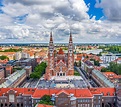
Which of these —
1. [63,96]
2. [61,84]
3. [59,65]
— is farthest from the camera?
[59,65]

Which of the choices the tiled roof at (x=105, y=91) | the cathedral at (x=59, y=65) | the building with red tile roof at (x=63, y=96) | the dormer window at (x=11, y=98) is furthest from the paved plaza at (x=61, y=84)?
the cathedral at (x=59, y=65)

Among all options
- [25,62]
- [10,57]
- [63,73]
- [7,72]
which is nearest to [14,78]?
[7,72]

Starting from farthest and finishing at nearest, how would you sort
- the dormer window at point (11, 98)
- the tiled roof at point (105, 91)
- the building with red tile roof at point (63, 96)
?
the tiled roof at point (105, 91) < the dormer window at point (11, 98) < the building with red tile roof at point (63, 96)

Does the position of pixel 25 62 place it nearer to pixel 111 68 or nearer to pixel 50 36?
pixel 50 36

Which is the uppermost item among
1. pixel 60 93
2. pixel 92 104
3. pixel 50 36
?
pixel 50 36

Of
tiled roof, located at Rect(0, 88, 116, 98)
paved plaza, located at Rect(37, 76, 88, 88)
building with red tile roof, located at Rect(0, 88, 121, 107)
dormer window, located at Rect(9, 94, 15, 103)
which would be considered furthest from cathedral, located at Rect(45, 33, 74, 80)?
dormer window, located at Rect(9, 94, 15, 103)

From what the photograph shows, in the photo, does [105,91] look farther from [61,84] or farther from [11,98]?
[11,98]

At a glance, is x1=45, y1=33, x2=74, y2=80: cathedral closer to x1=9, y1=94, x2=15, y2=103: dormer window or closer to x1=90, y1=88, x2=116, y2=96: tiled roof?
x1=9, y1=94, x2=15, y2=103: dormer window

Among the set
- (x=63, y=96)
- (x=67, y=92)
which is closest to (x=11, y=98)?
(x=63, y=96)

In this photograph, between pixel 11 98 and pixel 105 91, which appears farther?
pixel 105 91

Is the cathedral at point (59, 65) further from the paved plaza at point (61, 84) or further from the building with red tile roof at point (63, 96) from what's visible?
the building with red tile roof at point (63, 96)

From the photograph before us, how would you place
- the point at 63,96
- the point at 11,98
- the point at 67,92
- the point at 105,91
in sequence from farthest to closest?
the point at 105,91, the point at 11,98, the point at 67,92, the point at 63,96
